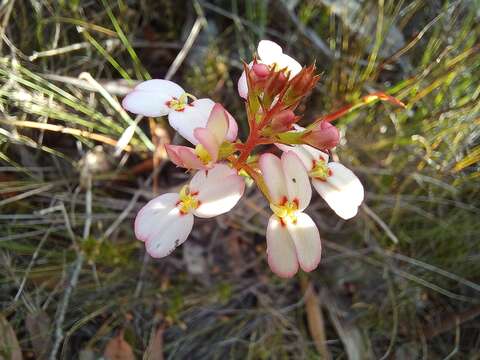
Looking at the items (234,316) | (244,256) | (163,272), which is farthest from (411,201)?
(163,272)

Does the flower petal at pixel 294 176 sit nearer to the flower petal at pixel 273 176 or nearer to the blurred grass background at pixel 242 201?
the flower petal at pixel 273 176

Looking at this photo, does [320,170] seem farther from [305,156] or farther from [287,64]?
[287,64]

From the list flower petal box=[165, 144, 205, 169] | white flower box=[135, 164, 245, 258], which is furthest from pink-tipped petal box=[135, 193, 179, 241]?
flower petal box=[165, 144, 205, 169]

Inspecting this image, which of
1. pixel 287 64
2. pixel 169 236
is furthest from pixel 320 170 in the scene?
pixel 169 236

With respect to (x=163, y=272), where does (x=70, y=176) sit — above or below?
above

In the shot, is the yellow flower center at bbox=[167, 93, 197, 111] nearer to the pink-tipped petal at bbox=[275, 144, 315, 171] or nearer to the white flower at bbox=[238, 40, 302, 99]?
the white flower at bbox=[238, 40, 302, 99]

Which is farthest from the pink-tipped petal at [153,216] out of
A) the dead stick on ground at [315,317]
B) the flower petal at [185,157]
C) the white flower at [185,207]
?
the dead stick on ground at [315,317]

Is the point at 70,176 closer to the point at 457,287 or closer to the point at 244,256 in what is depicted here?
the point at 244,256
